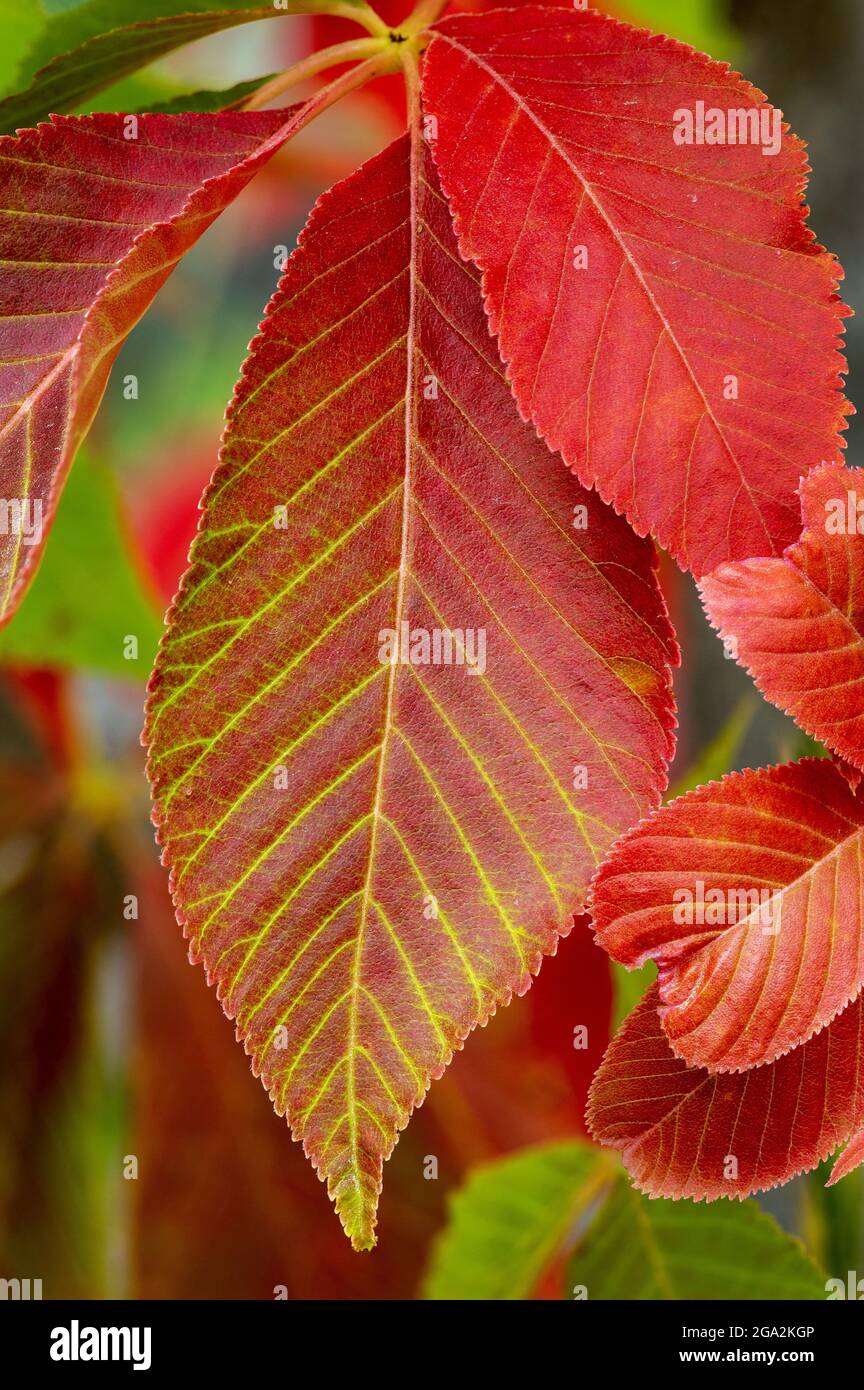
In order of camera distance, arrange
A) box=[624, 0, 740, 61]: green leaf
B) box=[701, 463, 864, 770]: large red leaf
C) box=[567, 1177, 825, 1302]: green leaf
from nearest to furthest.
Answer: box=[701, 463, 864, 770]: large red leaf → box=[567, 1177, 825, 1302]: green leaf → box=[624, 0, 740, 61]: green leaf

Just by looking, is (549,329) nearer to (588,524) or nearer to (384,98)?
(588,524)

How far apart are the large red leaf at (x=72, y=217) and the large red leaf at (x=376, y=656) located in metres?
0.02

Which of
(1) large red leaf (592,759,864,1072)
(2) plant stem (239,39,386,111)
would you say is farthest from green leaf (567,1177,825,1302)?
Result: (2) plant stem (239,39,386,111)

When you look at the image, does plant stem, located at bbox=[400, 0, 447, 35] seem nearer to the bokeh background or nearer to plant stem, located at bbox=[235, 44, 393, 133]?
plant stem, located at bbox=[235, 44, 393, 133]

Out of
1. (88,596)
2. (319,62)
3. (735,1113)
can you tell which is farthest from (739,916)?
(88,596)

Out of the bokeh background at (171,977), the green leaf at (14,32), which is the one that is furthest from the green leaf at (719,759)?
the green leaf at (14,32)

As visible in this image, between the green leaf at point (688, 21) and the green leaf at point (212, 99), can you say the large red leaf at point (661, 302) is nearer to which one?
the green leaf at point (212, 99)

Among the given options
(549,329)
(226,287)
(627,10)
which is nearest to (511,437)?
(549,329)

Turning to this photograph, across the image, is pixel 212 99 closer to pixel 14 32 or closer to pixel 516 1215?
pixel 14 32

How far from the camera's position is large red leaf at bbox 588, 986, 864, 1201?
7.0 inches

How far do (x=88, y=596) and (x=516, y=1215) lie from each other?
209 mm

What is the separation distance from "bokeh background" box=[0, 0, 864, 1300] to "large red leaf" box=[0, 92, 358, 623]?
14 cm

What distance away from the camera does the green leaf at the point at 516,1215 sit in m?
0.32

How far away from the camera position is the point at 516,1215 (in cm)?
32
